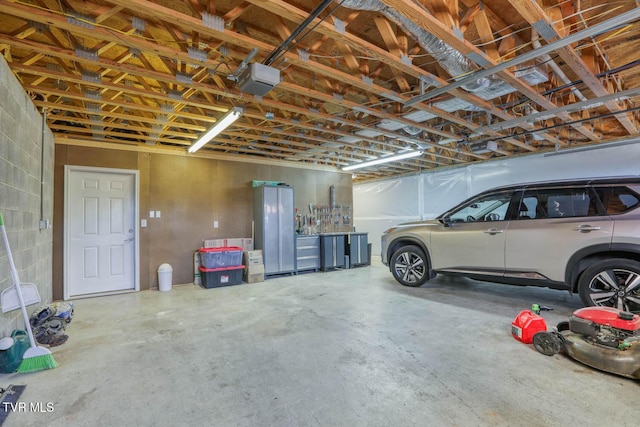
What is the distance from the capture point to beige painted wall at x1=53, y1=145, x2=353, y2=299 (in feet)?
15.8

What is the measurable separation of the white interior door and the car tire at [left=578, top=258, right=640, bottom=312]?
6593 millimetres

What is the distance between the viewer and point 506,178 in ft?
21.8

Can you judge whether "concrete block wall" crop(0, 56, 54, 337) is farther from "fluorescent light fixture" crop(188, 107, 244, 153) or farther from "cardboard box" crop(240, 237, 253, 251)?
"cardboard box" crop(240, 237, 253, 251)

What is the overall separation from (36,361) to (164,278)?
2921 millimetres

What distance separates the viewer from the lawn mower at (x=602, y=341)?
2.05m

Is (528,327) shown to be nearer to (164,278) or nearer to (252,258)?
(252,258)

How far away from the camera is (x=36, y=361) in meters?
2.32

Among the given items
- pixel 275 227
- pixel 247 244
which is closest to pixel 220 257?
pixel 247 244

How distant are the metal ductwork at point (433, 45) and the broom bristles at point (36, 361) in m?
3.50

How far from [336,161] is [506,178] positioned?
3.96 metres

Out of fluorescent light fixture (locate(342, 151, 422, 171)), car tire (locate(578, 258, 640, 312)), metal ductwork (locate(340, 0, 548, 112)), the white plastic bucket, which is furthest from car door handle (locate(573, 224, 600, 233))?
the white plastic bucket

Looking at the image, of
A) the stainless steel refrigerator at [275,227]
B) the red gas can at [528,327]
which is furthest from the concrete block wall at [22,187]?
the red gas can at [528,327]

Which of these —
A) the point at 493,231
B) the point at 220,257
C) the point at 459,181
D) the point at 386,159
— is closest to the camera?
the point at 493,231

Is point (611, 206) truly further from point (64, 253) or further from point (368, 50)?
point (64, 253)
